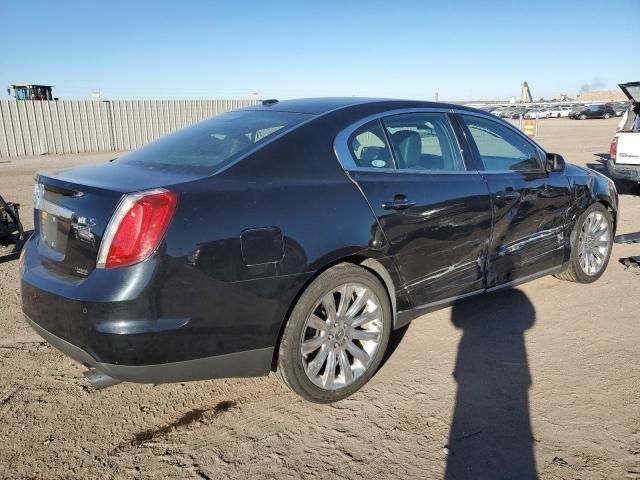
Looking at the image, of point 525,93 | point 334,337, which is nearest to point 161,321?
point 334,337

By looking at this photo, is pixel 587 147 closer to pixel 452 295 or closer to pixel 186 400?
pixel 452 295

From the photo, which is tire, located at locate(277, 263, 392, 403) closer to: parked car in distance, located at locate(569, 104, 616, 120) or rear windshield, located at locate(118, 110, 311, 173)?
rear windshield, located at locate(118, 110, 311, 173)

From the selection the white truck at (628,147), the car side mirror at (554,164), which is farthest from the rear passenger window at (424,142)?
the white truck at (628,147)

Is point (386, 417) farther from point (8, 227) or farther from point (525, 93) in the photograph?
point (525, 93)

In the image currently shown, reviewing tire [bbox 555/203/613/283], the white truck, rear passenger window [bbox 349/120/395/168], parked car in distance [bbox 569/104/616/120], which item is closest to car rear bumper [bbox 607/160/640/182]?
the white truck

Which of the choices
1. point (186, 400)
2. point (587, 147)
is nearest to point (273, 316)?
point (186, 400)

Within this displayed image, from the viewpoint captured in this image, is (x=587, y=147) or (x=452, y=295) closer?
(x=452, y=295)

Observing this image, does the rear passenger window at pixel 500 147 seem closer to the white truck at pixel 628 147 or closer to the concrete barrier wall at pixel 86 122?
the white truck at pixel 628 147

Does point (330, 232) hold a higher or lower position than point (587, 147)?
higher

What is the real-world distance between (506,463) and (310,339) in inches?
45.8

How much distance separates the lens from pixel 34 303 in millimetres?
2885

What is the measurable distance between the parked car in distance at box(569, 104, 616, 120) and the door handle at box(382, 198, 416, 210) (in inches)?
1930

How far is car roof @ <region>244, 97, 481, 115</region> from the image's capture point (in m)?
3.49

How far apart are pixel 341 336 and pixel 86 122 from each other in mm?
22597
